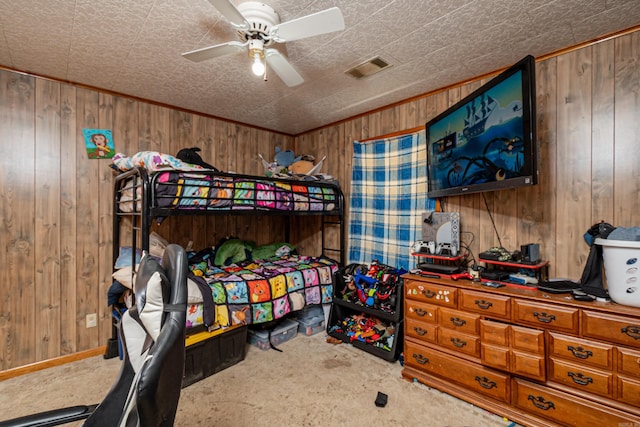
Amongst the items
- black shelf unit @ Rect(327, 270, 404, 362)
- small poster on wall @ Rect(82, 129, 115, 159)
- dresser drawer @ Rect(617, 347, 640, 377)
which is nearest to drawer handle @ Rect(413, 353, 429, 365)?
black shelf unit @ Rect(327, 270, 404, 362)

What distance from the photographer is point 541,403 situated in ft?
5.42

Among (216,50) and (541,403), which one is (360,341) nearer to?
(541,403)

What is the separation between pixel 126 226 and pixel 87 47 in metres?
1.55

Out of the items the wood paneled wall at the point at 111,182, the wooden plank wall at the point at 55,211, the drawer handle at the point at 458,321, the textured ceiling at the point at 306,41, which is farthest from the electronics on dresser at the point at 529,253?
the wooden plank wall at the point at 55,211

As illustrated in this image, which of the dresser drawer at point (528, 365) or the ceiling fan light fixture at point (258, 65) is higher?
the ceiling fan light fixture at point (258, 65)

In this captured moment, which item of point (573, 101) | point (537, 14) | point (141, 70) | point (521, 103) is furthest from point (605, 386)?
point (141, 70)

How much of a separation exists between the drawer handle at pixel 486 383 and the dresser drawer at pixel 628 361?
0.63 m

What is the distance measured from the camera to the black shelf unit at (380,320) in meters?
2.43

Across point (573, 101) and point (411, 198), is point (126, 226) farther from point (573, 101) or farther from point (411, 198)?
point (573, 101)

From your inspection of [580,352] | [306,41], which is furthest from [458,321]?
[306,41]

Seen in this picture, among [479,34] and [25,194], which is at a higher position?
[479,34]

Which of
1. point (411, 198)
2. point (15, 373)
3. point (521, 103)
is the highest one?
point (521, 103)

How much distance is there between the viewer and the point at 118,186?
267 cm

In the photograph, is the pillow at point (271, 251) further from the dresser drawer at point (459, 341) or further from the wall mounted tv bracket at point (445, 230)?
the dresser drawer at point (459, 341)
